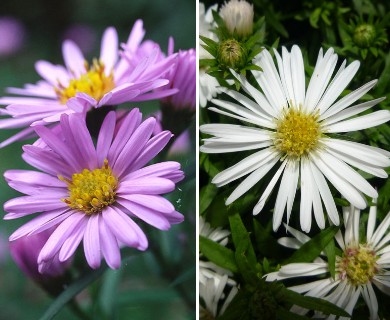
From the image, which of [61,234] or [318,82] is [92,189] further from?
[318,82]

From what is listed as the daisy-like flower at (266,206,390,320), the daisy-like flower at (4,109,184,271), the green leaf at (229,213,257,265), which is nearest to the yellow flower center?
the daisy-like flower at (266,206,390,320)

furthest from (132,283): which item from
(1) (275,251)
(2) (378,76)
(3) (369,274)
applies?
(2) (378,76)

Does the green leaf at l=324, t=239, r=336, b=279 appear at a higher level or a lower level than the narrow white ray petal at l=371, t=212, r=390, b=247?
lower

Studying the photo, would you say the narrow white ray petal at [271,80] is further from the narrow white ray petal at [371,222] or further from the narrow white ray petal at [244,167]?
the narrow white ray petal at [371,222]

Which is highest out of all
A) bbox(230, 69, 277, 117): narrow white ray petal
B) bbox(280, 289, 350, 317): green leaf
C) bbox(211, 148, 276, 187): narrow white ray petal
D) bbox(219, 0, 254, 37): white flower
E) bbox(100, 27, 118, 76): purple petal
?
bbox(219, 0, 254, 37): white flower

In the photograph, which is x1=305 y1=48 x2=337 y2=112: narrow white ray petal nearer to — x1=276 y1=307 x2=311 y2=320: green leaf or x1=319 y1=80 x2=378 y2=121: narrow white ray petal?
x1=319 y1=80 x2=378 y2=121: narrow white ray petal

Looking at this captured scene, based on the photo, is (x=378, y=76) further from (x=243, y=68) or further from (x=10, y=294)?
(x=10, y=294)
